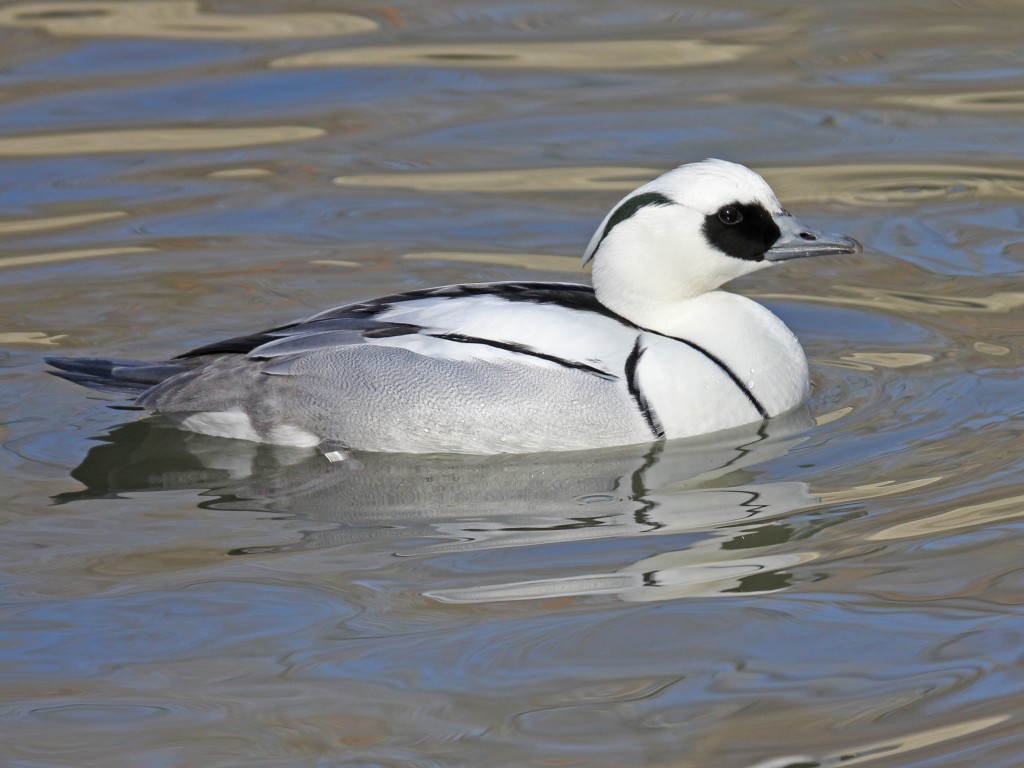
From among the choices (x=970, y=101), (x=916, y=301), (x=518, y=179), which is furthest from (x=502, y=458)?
(x=970, y=101)

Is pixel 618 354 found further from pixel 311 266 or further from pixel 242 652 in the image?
Result: pixel 311 266

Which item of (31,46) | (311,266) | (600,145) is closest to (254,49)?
(31,46)

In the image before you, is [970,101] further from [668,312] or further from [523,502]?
[523,502]

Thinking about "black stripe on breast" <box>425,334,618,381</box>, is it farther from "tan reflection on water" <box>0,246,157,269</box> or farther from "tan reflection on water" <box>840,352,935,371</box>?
"tan reflection on water" <box>0,246,157,269</box>

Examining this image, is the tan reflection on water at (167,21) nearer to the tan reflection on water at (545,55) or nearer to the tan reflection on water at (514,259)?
the tan reflection on water at (545,55)

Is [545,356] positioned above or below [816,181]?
below

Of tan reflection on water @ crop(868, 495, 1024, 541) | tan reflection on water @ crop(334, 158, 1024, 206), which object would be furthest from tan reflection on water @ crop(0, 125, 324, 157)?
tan reflection on water @ crop(868, 495, 1024, 541)

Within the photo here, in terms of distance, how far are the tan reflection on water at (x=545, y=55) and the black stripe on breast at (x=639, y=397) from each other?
6.44m

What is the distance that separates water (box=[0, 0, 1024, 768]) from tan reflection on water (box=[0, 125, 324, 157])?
44 mm

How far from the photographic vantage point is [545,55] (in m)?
13.4

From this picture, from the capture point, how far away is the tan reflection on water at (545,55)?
13234 mm

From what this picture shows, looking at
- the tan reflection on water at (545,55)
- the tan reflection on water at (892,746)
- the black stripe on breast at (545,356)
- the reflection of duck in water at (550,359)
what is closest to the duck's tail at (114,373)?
the reflection of duck in water at (550,359)

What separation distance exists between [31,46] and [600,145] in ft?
16.6

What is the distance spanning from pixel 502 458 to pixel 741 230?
142 centimetres
